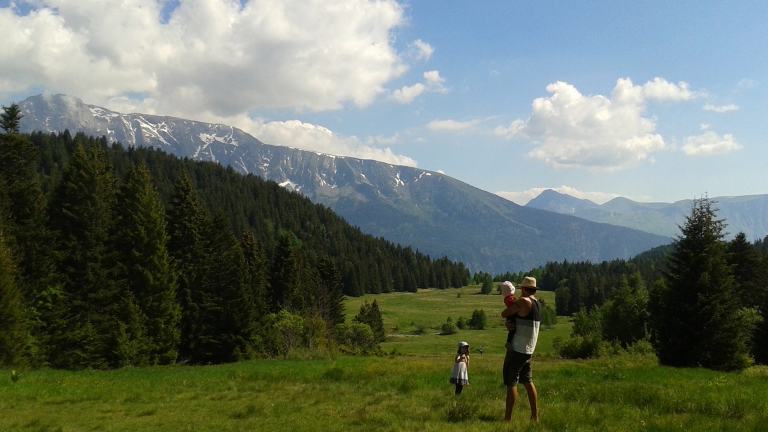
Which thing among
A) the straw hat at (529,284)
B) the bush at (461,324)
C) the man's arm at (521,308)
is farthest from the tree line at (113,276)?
the bush at (461,324)

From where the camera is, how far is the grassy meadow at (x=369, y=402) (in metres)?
9.27

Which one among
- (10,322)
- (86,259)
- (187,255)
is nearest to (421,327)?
(187,255)

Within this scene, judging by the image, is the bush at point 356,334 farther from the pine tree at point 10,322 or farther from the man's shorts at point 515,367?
the man's shorts at point 515,367

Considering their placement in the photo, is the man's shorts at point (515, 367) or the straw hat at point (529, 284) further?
the man's shorts at point (515, 367)

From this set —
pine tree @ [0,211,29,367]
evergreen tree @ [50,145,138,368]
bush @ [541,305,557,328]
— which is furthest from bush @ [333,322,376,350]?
bush @ [541,305,557,328]

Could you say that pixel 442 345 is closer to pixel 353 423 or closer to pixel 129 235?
pixel 129 235

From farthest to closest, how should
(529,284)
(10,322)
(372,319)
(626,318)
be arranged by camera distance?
(372,319)
(626,318)
(10,322)
(529,284)

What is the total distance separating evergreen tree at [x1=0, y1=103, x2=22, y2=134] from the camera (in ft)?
151

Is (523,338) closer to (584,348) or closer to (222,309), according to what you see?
(584,348)

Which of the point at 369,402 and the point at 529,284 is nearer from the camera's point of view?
the point at 529,284

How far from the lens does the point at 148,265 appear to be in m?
34.2

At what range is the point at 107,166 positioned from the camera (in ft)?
117

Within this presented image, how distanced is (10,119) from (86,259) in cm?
2735

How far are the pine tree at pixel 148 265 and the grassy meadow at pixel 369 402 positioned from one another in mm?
11336
